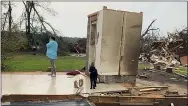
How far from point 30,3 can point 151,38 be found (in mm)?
8871

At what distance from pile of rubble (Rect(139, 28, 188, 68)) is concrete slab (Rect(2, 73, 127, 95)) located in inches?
341

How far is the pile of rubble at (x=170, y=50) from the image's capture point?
1888cm

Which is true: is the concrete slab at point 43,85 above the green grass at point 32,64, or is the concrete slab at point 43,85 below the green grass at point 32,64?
below

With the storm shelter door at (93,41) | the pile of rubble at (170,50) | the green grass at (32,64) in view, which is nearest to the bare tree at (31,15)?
the green grass at (32,64)

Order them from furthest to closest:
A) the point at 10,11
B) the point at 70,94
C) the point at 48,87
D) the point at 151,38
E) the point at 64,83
A: the point at 151,38 → the point at 10,11 → the point at 64,83 → the point at 48,87 → the point at 70,94

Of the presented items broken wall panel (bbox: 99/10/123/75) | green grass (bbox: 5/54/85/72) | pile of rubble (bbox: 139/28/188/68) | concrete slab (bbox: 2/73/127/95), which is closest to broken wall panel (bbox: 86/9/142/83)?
broken wall panel (bbox: 99/10/123/75)

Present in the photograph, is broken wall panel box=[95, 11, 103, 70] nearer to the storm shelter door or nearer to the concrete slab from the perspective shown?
the storm shelter door

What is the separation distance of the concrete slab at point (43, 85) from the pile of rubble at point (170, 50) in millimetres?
8668

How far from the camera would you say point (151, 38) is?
23.2m

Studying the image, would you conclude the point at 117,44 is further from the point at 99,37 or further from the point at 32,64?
the point at 32,64

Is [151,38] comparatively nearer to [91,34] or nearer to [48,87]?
[91,34]

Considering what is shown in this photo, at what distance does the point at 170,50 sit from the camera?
20.0m

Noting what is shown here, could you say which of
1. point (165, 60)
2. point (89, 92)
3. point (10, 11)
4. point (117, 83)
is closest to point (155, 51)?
point (165, 60)

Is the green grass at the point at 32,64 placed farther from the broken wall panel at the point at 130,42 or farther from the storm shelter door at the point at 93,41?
the broken wall panel at the point at 130,42
